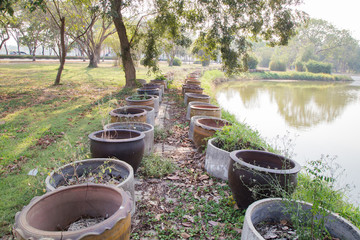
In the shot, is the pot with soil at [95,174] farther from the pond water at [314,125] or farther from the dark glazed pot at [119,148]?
the pond water at [314,125]

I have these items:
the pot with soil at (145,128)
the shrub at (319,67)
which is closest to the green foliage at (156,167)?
the pot with soil at (145,128)

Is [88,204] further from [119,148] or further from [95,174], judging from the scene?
[119,148]

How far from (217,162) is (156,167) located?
110 centimetres

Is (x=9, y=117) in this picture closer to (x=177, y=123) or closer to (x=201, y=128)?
(x=177, y=123)

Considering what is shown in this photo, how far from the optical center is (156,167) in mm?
4555

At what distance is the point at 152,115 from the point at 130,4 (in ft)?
22.3

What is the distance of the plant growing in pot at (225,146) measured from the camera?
4305mm

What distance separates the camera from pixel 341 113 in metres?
15.7

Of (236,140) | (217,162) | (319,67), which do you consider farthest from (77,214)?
(319,67)

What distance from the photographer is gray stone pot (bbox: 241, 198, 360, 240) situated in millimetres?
2307


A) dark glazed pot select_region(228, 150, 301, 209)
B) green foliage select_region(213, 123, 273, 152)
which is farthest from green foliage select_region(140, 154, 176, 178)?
dark glazed pot select_region(228, 150, 301, 209)

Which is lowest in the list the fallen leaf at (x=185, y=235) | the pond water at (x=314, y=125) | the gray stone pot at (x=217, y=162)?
the pond water at (x=314, y=125)

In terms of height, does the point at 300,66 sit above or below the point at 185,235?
above

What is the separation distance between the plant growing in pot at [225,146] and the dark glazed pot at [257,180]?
68cm
